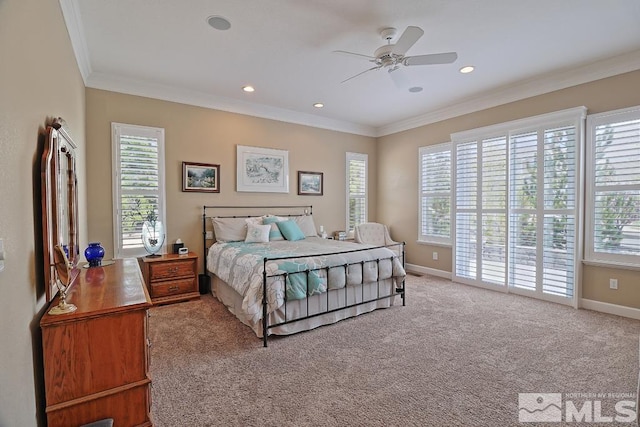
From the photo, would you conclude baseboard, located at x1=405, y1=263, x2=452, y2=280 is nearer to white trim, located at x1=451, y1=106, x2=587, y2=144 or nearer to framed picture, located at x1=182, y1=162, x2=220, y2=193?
white trim, located at x1=451, y1=106, x2=587, y2=144

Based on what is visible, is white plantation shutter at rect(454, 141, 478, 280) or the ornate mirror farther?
white plantation shutter at rect(454, 141, 478, 280)

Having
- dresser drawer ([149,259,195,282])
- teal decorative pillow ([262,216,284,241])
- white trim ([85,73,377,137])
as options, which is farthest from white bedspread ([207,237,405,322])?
white trim ([85,73,377,137])

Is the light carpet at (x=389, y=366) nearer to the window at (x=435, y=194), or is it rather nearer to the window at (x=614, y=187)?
the window at (x=614, y=187)

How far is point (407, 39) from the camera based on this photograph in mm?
2682

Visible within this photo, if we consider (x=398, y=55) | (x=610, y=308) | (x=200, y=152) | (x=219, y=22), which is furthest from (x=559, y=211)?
(x=200, y=152)

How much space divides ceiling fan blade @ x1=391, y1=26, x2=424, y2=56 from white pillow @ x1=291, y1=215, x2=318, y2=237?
10.7 feet

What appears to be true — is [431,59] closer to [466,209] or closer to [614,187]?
[614,187]

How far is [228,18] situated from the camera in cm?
278

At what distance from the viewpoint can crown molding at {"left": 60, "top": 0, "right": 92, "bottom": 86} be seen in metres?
2.53

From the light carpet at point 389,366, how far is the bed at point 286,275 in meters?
0.18

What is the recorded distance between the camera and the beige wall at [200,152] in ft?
13.3

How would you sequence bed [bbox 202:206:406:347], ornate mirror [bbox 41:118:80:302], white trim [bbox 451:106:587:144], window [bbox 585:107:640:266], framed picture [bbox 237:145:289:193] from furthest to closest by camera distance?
1. framed picture [bbox 237:145:289:193]
2. white trim [bbox 451:106:587:144]
3. window [bbox 585:107:640:266]
4. bed [bbox 202:206:406:347]
5. ornate mirror [bbox 41:118:80:302]

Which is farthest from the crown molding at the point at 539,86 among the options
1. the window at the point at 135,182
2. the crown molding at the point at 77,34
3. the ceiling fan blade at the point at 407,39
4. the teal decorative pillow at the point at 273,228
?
the crown molding at the point at 77,34

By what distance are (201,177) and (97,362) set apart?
→ 3.54m
